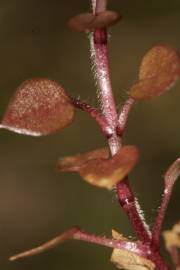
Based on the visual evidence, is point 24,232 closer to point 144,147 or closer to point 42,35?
point 144,147

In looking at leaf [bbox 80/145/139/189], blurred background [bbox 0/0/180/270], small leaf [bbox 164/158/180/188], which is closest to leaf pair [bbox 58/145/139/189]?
leaf [bbox 80/145/139/189]

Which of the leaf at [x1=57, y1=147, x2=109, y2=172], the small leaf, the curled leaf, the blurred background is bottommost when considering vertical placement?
the blurred background

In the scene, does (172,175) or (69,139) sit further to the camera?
(69,139)

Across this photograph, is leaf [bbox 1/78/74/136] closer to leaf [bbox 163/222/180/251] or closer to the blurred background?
leaf [bbox 163/222/180/251]

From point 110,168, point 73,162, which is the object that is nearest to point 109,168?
point 110,168

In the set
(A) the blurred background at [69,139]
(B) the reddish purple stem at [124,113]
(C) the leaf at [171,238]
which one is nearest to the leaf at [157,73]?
(B) the reddish purple stem at [124,113]

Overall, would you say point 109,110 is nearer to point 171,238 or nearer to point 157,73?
point 157,73
